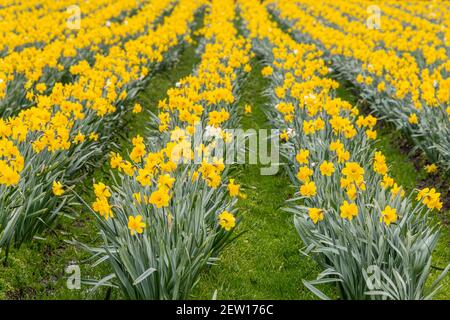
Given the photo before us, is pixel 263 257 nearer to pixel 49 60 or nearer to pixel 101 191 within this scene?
pixel 101 191

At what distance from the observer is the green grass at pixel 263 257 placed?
4.76 m

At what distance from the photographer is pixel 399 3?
1027 inches

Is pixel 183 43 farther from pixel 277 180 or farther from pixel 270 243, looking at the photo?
pixel 270 243

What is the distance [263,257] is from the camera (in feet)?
18.1

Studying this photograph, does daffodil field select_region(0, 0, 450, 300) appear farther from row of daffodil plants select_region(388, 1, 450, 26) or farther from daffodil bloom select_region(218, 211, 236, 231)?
row of daffodil plants select_region(388, 1, 450, 26)

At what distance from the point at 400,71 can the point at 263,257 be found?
19.0 feet

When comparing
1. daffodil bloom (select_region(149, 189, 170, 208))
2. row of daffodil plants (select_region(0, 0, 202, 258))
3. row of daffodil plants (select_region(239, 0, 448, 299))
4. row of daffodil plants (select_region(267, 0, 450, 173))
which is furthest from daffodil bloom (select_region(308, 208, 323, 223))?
row of daffodil plants (select_region(267, 0, 450, 173))

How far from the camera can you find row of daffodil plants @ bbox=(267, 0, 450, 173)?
25.3 ft

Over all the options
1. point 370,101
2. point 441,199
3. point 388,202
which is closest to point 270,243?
point 388,202

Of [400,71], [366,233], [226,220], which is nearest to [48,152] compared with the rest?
[226,220]

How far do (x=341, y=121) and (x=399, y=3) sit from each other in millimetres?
22372

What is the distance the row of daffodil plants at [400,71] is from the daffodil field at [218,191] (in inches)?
2.4

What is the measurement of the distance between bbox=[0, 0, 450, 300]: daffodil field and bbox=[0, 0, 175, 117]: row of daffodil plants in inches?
2.5

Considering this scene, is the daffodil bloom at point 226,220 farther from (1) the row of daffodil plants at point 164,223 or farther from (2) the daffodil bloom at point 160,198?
(2) the daffodil bloom at point 160,198
